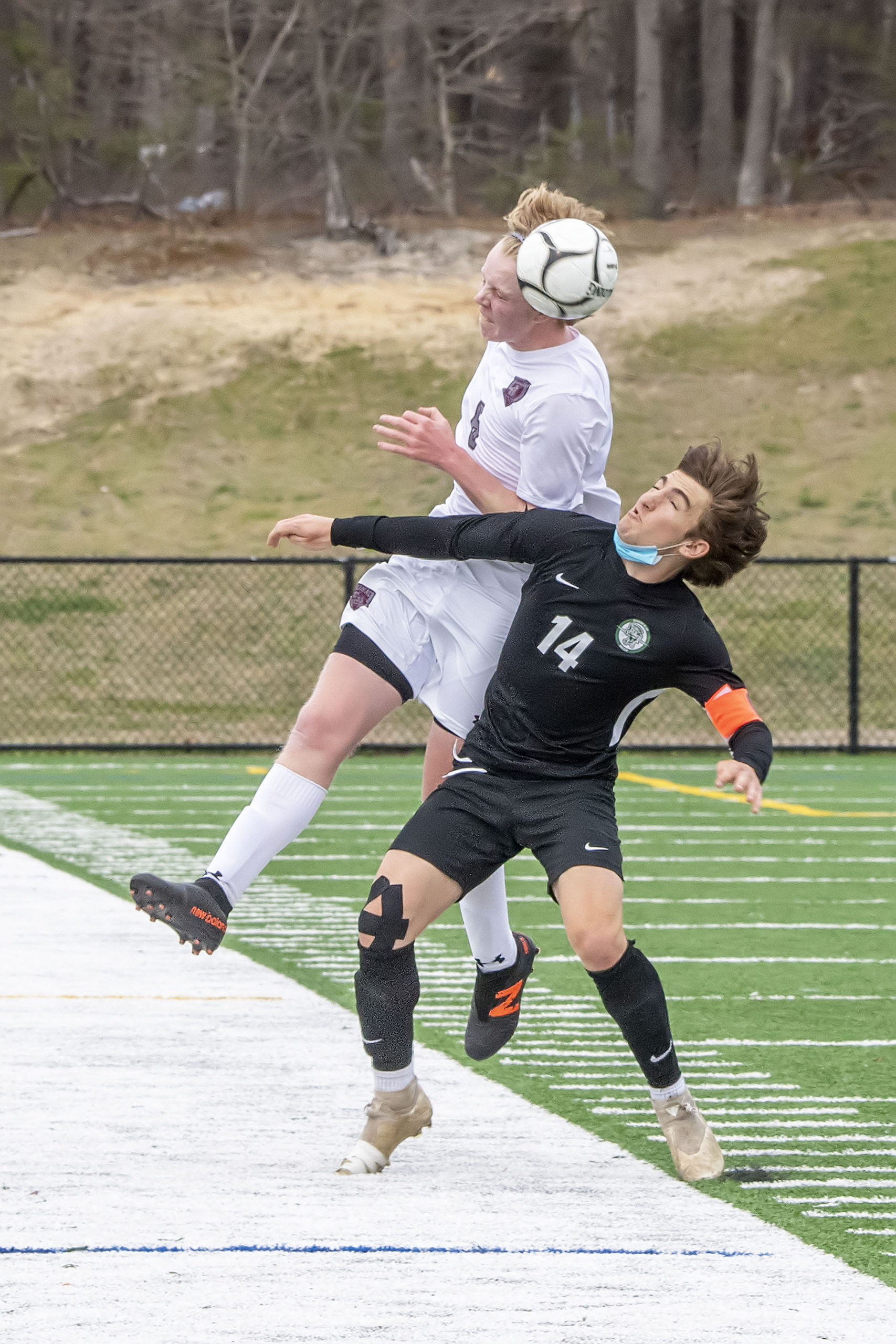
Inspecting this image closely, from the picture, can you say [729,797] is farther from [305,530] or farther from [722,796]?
[305,530]

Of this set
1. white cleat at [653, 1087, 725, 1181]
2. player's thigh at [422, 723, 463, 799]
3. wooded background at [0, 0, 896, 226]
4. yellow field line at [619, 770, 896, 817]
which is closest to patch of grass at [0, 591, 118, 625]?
yellow field line at [619, 770, 896, 817]

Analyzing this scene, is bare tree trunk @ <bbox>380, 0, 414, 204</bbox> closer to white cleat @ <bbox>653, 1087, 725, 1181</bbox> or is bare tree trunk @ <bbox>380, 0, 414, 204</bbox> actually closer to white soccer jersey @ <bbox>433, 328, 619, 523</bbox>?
white soccer jersey @ <bbox>433, 328, 619, 523</bbox>

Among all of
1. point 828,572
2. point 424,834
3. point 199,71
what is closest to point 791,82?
point 199,71

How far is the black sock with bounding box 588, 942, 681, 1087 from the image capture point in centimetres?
504

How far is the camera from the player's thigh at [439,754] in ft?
19.4

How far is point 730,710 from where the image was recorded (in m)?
5.06

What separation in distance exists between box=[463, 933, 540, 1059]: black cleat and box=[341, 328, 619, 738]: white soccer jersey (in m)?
0.68

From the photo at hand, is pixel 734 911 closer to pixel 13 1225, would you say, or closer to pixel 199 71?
pixel 13 1225

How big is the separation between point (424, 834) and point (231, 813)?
365 inches

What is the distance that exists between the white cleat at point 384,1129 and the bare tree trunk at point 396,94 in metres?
43.5

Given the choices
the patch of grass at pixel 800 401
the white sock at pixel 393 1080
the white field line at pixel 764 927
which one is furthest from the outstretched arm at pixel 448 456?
the patch of grass at pixel 800 401

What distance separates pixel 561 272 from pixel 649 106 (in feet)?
147

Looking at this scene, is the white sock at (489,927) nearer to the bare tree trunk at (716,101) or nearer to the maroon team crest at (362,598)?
the maroon team crest at (362,598)

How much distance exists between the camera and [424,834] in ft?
16.9
